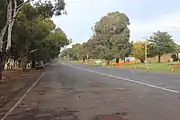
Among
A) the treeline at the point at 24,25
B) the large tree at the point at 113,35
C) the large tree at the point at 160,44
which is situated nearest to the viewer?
the treeline at the point at 24,25

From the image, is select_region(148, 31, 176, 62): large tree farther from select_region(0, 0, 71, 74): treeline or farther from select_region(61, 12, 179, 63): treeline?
select_region(0, 0, 71, 74): treeline

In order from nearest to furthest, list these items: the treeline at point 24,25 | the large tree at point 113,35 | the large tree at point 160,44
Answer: the treeline at point 24,25 → the large tree at point 113,35 → the large tree at point 160,44

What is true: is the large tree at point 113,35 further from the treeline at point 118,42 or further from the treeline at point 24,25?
the treeline at point 24,25

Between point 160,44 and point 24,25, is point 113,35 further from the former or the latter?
point 24,25

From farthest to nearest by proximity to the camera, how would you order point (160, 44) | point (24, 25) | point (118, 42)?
1. point (160, 44)
2. point (118, 42)
3. point (24, 25)

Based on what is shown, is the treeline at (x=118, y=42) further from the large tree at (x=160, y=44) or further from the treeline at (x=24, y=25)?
the treeline at (x=24, y=25)

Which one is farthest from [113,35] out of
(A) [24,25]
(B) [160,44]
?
(A) [24,25]

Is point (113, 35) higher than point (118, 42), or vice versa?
point (113, 35)

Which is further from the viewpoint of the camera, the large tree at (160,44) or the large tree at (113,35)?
the large tree at (160,44)

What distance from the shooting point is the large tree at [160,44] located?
11788 centimetres

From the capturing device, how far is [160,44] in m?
118

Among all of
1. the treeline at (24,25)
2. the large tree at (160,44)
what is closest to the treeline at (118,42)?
the large tree at (160,44)

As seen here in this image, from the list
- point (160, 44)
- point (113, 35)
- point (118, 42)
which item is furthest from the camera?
point (160, 44)

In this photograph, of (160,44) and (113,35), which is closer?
(113,35)
